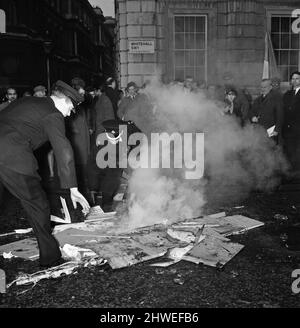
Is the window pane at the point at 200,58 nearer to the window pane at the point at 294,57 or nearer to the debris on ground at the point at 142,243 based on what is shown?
the window pane at the point at 294,57

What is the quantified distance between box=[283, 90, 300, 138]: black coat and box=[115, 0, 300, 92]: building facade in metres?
3.86

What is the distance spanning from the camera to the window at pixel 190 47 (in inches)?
496

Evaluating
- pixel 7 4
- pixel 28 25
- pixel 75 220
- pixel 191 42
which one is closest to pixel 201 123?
pixel 75 220

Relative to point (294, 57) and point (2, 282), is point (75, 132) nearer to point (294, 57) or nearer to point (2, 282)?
point (2, 282)

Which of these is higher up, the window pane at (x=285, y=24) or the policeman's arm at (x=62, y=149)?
the window pane at (x=285, y=24)

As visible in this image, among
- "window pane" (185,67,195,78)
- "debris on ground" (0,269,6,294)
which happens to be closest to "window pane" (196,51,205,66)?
"window pane" (185,67,195,78)

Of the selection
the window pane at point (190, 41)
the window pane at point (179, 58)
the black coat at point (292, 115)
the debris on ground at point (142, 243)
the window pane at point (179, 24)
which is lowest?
the debris on ground at point (142, 243)

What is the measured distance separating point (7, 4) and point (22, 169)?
32.6 metres

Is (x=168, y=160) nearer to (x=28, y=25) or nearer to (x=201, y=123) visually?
(x=201, y=123)

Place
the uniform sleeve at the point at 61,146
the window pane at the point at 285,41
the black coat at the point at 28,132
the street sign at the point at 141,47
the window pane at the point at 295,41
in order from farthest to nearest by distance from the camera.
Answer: the window pane at the point at 295,41, the window pane at the point at 285,41, the street sign at the point at 141,47, the uniform sleeve at the point at 61,146, the black coat at the point at 28,132

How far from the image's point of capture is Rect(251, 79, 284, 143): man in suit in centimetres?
859

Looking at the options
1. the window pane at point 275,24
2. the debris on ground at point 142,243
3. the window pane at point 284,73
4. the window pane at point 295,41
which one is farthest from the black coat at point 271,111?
the window pane at point 295,41

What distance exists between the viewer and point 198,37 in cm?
1276
